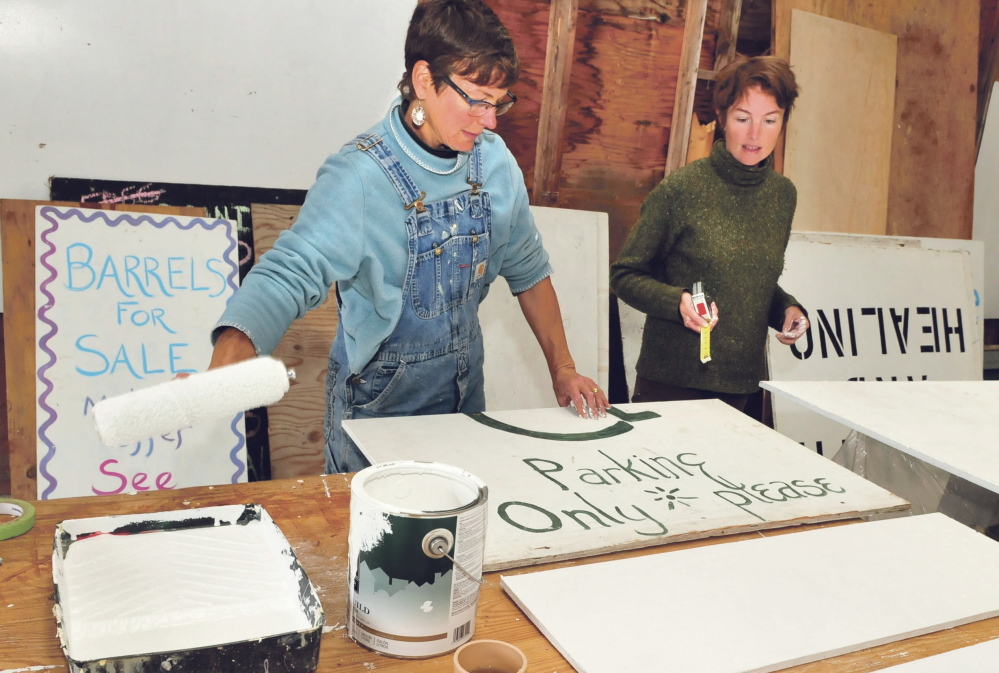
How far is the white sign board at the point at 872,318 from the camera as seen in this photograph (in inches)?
125

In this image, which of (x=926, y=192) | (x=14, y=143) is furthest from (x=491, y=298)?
(x=926, y=192)

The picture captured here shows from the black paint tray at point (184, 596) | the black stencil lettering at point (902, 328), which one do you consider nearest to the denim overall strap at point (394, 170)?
the black paint tray at point (184, 596)

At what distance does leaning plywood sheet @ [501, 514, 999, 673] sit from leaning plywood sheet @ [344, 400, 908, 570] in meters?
0.07

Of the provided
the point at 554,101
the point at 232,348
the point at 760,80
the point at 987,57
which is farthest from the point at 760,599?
the point at 987,57

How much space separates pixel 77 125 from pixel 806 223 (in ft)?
9.54

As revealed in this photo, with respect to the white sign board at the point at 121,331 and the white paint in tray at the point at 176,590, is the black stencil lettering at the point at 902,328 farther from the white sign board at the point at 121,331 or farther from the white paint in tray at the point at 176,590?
the white paint in tray at the point at 176,590

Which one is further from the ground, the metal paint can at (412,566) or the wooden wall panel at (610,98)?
the wooden wall panel at (610,98)

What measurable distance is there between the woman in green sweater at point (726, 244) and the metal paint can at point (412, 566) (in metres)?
1.55

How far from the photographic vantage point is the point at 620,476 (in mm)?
1264

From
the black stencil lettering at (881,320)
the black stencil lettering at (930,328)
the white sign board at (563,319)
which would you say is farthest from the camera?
the black stencil lettering at (930,328)

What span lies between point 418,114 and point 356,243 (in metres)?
0.29

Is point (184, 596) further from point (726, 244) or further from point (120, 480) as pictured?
point (726, 244)

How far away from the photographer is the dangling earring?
1.46 metres

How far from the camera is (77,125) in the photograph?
2311 mm
